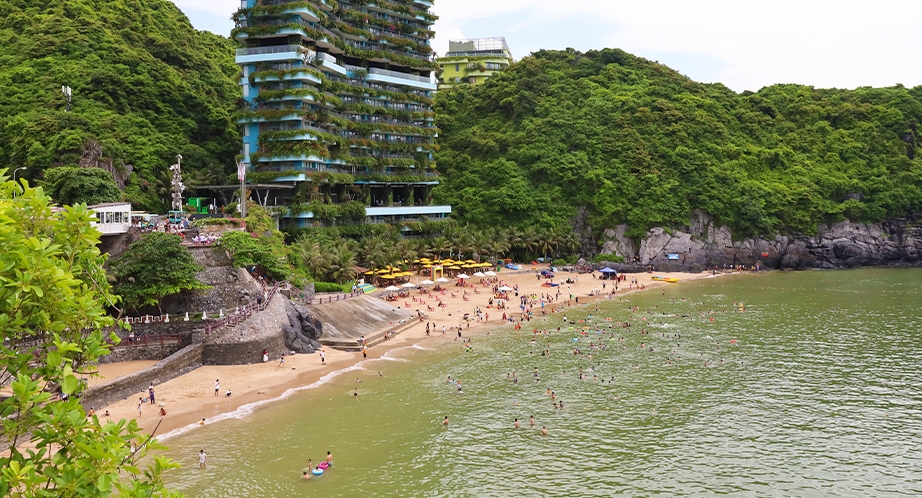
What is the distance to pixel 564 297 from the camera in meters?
76.9

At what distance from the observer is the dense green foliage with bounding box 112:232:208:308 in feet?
147

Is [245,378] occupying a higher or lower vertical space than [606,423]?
higher

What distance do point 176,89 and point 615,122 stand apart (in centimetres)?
7062

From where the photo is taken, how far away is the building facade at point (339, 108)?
8119cm

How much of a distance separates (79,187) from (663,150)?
86.8m

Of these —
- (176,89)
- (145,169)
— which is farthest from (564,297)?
(176,89)

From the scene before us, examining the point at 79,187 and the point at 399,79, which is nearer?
the point at 79,187

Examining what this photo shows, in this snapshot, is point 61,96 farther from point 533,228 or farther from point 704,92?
point 704,92

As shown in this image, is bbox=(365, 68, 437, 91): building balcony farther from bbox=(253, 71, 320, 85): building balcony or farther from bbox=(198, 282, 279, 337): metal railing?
bbox=(198, 282, 279, 337): metal railing

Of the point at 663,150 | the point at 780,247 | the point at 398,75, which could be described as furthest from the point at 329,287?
the point at 780,247

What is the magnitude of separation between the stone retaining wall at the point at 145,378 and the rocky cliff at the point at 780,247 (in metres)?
72.2

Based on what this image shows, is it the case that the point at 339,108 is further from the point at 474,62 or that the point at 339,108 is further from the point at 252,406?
the point at 474,62

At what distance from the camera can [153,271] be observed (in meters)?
45.1

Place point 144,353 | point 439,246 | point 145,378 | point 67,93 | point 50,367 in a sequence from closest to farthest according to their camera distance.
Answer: point 50,367 < point 145,378 < point 144,353 < point 67,93 < point 439,246
